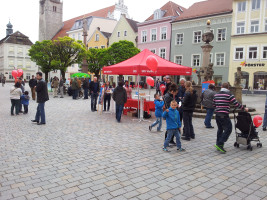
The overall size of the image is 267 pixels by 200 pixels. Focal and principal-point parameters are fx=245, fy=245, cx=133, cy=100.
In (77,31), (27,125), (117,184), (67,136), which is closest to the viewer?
(117,184)

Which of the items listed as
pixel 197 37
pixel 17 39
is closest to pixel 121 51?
pixel 197 37

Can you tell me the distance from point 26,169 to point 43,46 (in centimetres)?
2349

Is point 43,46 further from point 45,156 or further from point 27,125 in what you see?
point 45,156

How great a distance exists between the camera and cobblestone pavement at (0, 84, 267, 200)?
385cm

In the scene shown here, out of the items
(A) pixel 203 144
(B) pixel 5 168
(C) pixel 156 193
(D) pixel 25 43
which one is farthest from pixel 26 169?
(D) pixel 25 43

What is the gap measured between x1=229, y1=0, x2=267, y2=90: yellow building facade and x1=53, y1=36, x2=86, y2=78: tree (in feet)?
66.0

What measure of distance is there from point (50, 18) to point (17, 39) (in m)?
15.5

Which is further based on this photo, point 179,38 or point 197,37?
point 179,38

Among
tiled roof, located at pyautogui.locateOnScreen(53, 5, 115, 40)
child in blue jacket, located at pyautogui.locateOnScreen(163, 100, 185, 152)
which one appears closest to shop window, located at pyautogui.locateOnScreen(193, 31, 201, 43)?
child in blue jacket, located at pyautogui.locateOnScreen(163, 100, 185, 152)

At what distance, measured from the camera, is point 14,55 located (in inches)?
3039

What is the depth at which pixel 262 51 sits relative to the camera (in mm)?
30406

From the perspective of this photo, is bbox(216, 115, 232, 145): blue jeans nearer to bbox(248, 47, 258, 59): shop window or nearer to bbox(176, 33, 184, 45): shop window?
bbox(248, 47, 258, 59): shop window

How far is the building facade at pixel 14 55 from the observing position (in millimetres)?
75938

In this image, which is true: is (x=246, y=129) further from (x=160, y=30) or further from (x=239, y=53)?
(x=160, y=30)
